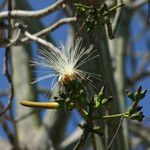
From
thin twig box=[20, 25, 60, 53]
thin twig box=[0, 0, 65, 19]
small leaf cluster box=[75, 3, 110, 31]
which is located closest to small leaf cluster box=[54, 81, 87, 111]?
small leaf cluster box=[75, 3, 110, 31]

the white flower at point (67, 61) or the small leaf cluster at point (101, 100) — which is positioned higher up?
the white flower at point (67, 61)

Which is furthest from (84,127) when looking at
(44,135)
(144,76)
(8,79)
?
(144,76)

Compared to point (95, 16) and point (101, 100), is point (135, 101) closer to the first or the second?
point (101, 100)

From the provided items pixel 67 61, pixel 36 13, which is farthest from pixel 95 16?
pixel 36 13

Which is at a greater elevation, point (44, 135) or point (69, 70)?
point (69, 70)

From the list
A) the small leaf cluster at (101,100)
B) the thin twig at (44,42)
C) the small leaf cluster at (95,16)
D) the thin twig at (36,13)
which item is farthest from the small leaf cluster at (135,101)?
the thin twig at (36,13)

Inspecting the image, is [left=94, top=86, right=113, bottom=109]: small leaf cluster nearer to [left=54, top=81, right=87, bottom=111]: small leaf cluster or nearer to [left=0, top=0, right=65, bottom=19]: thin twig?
[left=54, top=81, right=87, bottom=111]: small leaf cluster

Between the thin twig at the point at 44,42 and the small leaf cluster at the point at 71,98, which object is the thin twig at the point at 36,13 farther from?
the small leaf cluster at the point at 71,98

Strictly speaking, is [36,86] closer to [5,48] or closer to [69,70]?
[5,48]
